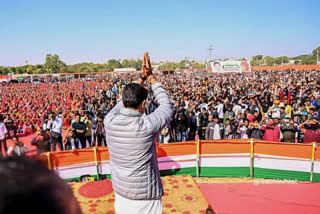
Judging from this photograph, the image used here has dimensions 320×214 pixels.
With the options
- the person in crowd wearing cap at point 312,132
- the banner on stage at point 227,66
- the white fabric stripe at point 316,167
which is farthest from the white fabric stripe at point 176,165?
the banner on stage at point 227,66

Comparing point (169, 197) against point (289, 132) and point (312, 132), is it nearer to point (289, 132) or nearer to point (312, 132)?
point (289, 132)

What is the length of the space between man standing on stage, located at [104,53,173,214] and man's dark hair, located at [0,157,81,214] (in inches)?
45.1

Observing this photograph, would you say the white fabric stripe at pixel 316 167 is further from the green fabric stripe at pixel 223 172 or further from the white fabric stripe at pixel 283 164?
the green fabric stripe at pixel 223 172

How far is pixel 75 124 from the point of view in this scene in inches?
307

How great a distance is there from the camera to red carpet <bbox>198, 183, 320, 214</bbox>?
3.75m

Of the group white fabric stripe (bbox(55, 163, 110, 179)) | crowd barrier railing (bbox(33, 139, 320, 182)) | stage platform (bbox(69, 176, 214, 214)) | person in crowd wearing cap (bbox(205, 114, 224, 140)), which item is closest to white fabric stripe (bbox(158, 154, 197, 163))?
crowd barrier railing (bbox(33, 139, 320, 182))

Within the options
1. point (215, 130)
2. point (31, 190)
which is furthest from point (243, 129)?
point (31, 190)

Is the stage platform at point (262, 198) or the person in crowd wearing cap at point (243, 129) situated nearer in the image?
the stage platform at point (262, 198)

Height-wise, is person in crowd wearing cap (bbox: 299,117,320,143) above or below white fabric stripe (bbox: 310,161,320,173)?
above

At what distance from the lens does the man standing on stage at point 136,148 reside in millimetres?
1786

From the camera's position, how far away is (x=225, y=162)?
6.42 meters

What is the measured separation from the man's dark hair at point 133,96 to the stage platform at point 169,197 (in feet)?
8.39

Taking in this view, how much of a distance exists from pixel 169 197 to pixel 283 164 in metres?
3.54

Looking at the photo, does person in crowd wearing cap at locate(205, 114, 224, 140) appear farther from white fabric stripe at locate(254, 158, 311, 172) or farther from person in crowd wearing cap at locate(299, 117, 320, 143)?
person in crowd wearing cap at locate(299, 117, 320, 143)
